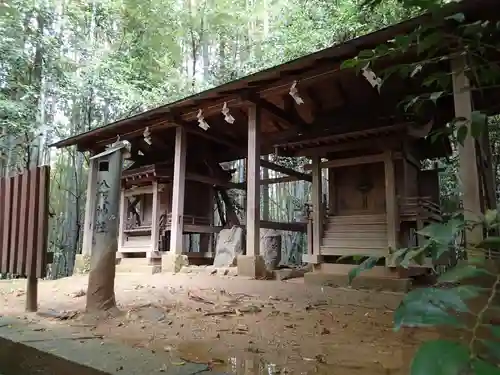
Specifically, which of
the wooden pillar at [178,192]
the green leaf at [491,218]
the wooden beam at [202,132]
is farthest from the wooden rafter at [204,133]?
the green leaf at [491,218]

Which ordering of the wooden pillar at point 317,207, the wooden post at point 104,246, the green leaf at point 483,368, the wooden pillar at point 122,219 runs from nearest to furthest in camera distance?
1. the green leaf at point 483,368
2. the wooden post at point 104,246
3. the wooden pillar at point 317,207
4. the wooden pillar at point 122,219

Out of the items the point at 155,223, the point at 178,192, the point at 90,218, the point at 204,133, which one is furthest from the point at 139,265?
the point at 204,133

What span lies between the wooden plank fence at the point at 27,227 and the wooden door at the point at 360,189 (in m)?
5.36

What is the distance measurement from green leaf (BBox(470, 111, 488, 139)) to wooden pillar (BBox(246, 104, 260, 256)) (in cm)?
590

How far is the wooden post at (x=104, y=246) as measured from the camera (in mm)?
4305

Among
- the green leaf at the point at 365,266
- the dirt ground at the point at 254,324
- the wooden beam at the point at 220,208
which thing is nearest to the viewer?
the green leaf at the point at 365,266

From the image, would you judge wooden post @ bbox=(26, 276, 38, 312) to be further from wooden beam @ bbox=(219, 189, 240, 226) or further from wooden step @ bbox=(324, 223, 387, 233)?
wooden beam @ bbox=(219, 189, 240, 226)

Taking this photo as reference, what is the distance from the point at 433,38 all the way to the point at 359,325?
11.6 ft

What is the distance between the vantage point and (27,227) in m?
4.59

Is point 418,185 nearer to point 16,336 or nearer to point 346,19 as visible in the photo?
point 346,19

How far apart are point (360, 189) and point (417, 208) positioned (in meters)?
1.24

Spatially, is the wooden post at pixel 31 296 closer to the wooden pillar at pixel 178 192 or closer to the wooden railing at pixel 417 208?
the wooden pillar at pixel 178 192

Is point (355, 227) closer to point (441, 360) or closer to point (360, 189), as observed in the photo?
point (360, 189)

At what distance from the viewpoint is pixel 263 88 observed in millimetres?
6840
